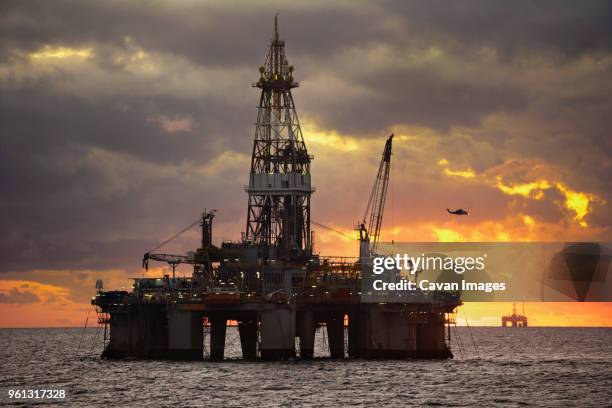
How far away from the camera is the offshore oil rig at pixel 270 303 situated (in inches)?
5172

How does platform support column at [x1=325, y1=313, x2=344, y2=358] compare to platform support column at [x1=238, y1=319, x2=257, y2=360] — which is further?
platform support column at [x1=325, y1=313, x2=344, y2=358]

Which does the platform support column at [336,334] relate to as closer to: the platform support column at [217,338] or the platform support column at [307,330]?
the platform support column at [307,330]

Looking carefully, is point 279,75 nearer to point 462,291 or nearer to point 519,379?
point 462,291

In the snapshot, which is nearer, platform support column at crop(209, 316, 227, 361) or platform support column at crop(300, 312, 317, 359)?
platform support column at crop(300, 312, 317, 359)

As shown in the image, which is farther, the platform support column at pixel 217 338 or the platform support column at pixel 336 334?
the platform support column at pixel 336 334

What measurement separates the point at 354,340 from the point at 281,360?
20.2 meters

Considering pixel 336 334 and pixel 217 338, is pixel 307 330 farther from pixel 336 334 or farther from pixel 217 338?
pixel 336 334

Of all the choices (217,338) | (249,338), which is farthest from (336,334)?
(217,338)

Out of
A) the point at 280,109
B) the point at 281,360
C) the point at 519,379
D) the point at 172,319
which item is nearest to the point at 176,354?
the point at 172,319

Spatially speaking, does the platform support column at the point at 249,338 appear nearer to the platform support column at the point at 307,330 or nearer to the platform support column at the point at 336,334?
the platform support column at the point at 336,334

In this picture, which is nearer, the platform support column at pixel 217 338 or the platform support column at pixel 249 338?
the platform support column at pixel 217 338

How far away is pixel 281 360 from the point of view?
424 feet

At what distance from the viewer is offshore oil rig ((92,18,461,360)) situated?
131 meters

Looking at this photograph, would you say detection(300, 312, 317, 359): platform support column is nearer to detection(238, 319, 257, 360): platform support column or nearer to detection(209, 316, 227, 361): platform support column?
detection(209, 316, 227, 361): platform support column
